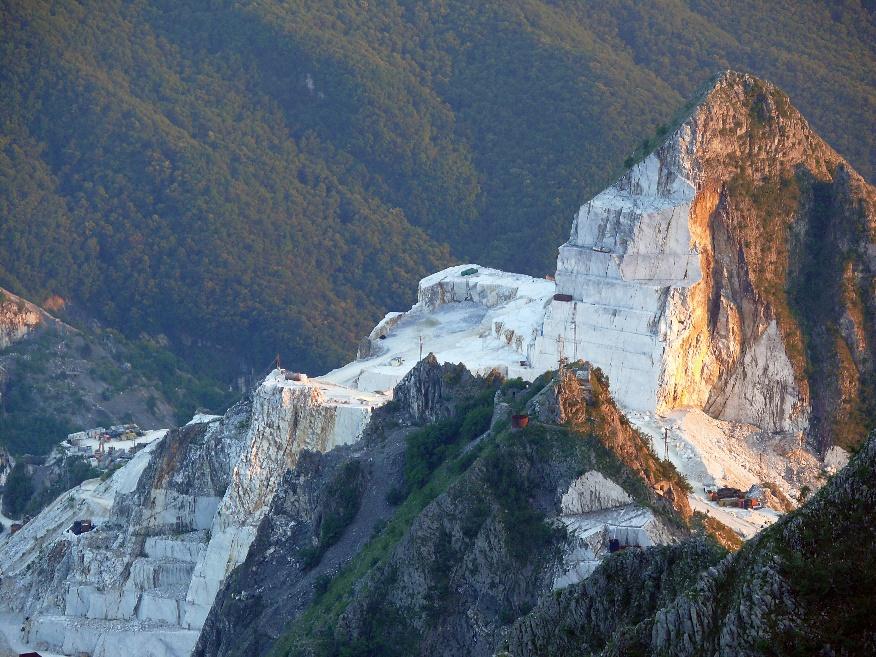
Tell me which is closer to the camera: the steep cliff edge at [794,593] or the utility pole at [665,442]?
the steep cliff edge at [794,593]

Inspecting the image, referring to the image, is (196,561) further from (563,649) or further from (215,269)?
(215,269)

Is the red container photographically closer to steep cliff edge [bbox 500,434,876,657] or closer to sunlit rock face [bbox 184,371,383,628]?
steep cliff edge [bbox 500,434,876,657]

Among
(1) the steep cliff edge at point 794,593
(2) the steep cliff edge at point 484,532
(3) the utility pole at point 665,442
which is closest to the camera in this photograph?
(1) the steep cliff edge at point 794,593

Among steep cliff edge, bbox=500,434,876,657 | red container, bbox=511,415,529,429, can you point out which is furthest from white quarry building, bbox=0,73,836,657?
steep cliff edge, bbox=500,434,876,657

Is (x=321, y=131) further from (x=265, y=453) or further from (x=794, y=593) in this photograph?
(x=794, y=593)

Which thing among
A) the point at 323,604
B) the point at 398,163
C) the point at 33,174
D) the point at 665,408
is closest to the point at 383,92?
the point at 398,163

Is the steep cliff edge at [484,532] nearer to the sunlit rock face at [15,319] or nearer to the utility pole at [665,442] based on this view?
the utility pole at [665,442]

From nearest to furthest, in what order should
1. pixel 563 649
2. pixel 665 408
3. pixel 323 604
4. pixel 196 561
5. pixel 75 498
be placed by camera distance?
pixel 563 649 < pixel 323 604 < pixel 665 408 < pixel 196 561 < pixel 75 498

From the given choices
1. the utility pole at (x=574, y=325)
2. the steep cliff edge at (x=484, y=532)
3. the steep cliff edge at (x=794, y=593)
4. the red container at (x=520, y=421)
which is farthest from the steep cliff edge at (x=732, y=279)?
the steep cliff edge at (x=794, y=593)
